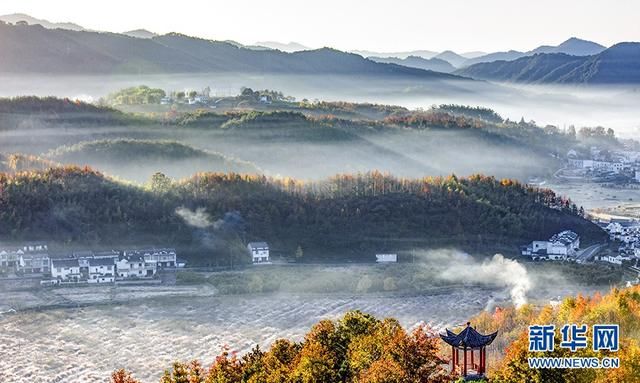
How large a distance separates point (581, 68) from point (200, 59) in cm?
8705

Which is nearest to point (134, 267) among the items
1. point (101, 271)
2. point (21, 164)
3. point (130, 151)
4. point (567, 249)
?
point (101, 271)

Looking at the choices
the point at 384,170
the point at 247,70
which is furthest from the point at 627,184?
the point at 247,70

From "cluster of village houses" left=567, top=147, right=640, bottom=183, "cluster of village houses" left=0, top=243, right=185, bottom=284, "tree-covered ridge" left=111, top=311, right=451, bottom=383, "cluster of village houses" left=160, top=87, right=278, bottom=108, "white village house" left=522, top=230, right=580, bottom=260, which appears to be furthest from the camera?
"cluster of village houses" left=160, top=87, right=278, bottom=108

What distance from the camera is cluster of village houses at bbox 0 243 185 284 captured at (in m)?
33.8

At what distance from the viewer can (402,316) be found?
1184 inches

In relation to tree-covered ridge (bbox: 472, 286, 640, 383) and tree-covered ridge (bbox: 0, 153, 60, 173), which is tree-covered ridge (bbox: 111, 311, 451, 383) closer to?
tree-covered ridge (bbox: 472, 286, 640, 383)

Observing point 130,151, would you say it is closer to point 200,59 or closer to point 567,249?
point 567,249

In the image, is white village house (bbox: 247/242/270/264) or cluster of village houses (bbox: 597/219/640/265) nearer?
white village house (bbox: 247/242/270/264)

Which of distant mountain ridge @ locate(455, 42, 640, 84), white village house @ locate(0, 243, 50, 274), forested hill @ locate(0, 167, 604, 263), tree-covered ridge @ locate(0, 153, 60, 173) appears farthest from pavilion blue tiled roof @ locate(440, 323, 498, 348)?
distant mountain ridge @ locate(455, 42, 640, 84)

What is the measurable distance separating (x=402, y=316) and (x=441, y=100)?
115124 millimetres

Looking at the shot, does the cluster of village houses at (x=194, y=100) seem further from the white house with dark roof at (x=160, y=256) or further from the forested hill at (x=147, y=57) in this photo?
the white house with dark roof at (x=160, y=256)

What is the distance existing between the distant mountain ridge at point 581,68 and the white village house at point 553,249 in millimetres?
130136

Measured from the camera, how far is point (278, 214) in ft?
135

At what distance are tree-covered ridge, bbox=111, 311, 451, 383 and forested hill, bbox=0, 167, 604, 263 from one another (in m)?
21.3
